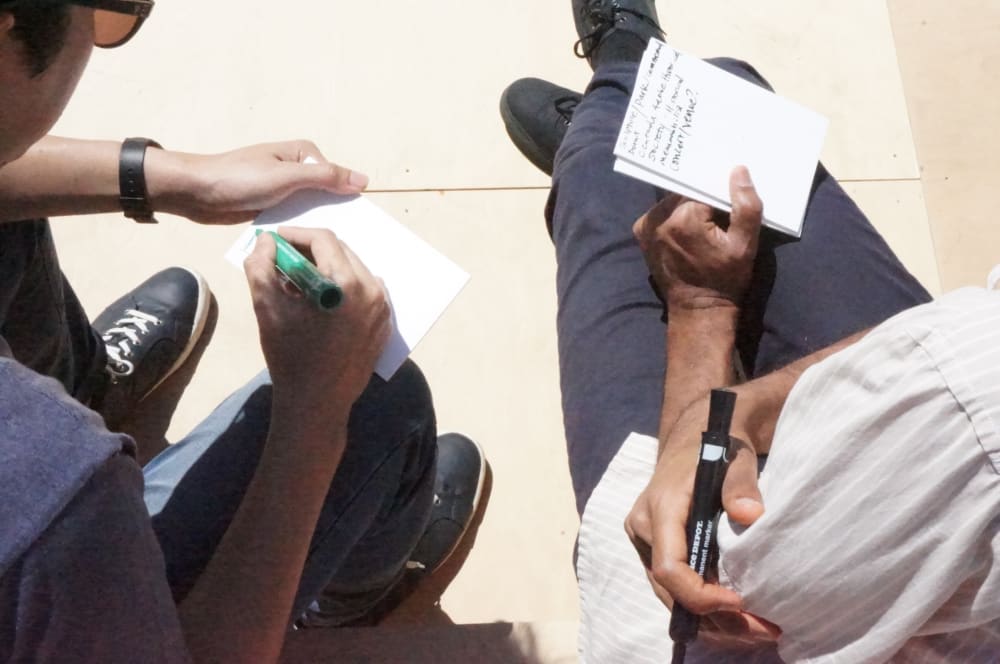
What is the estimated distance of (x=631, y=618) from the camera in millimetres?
730

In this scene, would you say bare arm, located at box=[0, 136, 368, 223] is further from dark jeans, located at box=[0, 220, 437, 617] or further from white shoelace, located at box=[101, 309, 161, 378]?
white shoelace, located at box=[101, 309, 161, 378]

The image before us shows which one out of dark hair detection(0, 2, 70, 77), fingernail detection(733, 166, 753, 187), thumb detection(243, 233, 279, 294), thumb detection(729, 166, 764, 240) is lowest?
thumb detection(243, 233, 279, 294)

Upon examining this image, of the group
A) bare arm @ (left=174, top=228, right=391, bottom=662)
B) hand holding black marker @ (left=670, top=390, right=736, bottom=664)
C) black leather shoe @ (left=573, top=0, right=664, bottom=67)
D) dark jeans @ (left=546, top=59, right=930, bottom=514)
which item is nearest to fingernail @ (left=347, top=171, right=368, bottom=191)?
bare arm @ (left=174, top=228, right=391, bottom=662)

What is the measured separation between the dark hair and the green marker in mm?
231

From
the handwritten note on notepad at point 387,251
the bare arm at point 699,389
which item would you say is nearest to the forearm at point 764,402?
Result: the bare arm at point 699,389

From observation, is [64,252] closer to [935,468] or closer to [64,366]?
[64,366]

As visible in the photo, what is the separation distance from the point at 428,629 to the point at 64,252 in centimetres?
92

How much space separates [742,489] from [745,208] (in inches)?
16.0

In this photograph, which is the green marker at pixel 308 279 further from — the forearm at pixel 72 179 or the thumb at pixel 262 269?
the forearm at pixel 72 179

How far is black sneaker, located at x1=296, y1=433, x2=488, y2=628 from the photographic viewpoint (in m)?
1.09

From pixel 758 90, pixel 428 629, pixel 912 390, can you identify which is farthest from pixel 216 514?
pixel 758 90

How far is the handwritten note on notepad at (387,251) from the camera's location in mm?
875

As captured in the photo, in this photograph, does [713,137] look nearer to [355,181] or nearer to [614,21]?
[355,181]

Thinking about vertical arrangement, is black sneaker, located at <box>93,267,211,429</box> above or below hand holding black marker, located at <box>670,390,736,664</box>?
below
